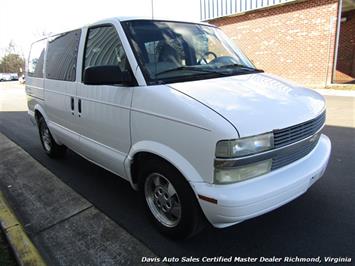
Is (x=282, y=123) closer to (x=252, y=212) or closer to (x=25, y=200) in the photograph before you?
(x=252, y=212)

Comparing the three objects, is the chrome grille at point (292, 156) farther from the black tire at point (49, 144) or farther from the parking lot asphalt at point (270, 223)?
the black tire at point (49, 144)

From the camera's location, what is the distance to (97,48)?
3332mm

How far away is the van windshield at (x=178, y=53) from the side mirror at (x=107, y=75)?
7.1 inches

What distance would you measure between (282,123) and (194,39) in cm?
156

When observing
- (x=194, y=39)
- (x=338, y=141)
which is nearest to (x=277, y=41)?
(x=338, y=141)

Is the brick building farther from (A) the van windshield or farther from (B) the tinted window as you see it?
(B) the tinted window

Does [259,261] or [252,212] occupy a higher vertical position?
[252,212]

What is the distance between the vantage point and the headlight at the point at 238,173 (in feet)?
7.01

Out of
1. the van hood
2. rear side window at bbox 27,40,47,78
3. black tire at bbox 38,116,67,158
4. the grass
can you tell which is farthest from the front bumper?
rear side window at bbox 27,40,47,78

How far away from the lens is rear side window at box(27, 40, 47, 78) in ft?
16.1

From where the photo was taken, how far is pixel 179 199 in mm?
2457

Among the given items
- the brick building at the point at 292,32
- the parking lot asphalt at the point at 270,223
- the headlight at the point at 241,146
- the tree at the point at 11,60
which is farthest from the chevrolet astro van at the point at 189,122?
the tree at the point at 11,60

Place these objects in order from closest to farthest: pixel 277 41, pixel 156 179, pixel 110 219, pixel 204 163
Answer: pixel 204 163
pixel 156 179
pixel 110 219
pixel 277 41

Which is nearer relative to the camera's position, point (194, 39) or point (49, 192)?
point (194, 39)
